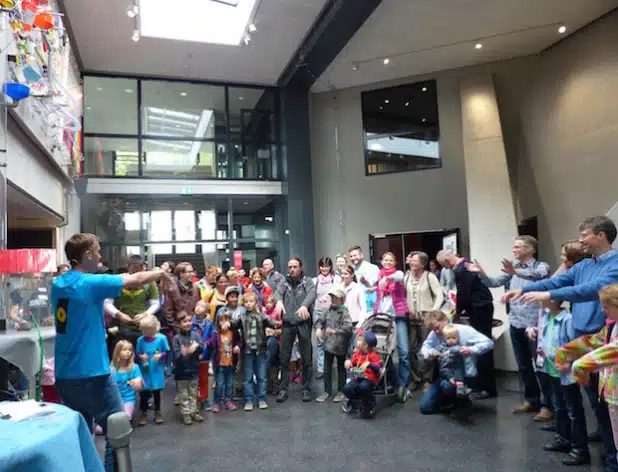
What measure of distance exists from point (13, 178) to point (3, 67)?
1138 mm

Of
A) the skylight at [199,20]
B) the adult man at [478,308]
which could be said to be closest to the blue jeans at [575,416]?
the adult man at [478,308]

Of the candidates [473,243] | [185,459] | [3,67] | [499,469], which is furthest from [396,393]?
[3,67]

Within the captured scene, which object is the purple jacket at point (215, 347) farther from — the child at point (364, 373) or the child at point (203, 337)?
the child at point (364, 373)

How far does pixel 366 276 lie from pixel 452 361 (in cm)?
196

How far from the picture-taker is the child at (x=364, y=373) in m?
5.02

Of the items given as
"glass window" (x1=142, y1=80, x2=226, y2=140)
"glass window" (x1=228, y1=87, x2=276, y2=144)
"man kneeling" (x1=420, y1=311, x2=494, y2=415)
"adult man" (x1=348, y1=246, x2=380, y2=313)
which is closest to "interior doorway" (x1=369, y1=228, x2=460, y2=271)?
"glass window" (x1=228, y1=87, x2=276, y2=144)

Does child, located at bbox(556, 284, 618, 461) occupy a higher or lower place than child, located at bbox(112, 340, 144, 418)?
higher

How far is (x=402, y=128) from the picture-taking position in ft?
36.1

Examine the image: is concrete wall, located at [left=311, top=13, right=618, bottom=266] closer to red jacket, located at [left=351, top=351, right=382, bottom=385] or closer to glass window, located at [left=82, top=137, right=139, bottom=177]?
glass window, located at [left=82, top=137, right=139, bottom=177]

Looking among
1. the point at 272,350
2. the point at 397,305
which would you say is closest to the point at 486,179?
the point at 397,305

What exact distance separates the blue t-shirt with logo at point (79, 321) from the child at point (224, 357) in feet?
8.88

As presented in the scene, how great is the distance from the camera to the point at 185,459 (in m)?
3.99

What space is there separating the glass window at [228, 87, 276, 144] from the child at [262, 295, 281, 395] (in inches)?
239

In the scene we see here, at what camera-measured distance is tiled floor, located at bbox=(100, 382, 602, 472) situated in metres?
3.75
